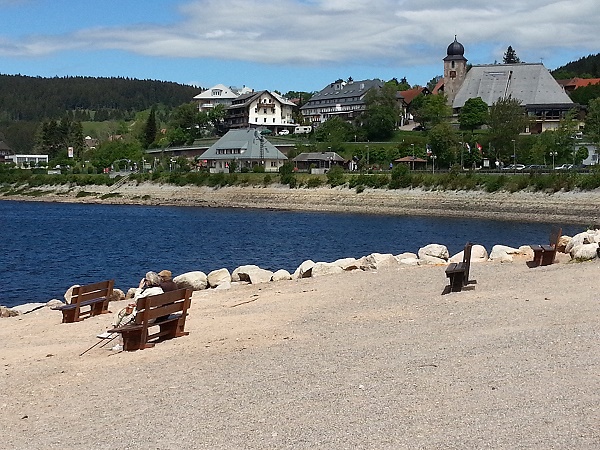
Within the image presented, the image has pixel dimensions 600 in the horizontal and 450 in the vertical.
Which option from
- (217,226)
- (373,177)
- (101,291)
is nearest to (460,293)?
(101,291)

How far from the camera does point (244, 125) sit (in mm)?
125375

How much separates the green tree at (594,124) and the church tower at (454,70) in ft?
97.8

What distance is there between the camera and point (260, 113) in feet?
414

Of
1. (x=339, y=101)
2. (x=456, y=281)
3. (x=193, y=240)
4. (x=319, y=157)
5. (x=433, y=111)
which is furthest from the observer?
(x=339, y=101)

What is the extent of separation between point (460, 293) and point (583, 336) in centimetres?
403

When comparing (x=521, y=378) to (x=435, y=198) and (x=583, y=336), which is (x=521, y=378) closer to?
(x=583, y=336)

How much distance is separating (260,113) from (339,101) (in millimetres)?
12190

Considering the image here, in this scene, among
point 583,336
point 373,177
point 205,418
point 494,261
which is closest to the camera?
point 205,418

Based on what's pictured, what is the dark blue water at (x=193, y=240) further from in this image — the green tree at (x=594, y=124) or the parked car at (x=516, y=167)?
the green tree at (x=594, y=124)

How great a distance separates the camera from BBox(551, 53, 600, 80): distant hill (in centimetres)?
15062

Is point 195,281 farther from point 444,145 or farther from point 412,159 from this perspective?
point 444,145

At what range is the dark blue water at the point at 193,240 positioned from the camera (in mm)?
28375

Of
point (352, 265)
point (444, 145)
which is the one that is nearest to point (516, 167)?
point (444, 145)

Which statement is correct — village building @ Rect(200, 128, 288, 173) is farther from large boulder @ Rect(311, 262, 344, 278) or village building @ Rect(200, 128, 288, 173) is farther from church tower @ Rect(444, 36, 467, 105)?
large boulder @ Rect(311, 262, 344, 278)
